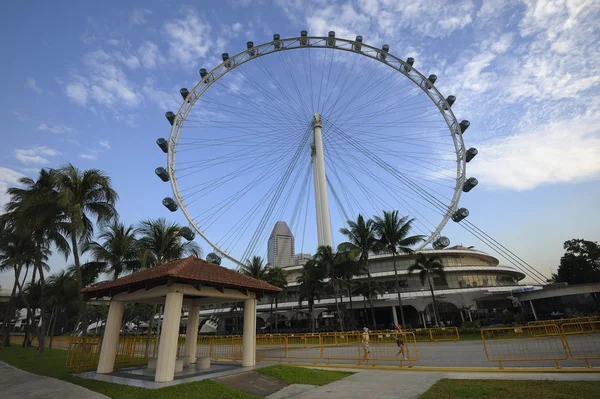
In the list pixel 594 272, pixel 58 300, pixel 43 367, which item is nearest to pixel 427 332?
pixel 43 367

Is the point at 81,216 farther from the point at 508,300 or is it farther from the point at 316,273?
the point at 508,300

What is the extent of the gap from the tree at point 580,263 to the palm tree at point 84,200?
212 feet

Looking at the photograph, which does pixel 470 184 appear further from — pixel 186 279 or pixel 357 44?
pixel 186 279

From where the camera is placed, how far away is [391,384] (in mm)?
10109

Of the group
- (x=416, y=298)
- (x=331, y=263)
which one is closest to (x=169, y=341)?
(x=331, y=263)

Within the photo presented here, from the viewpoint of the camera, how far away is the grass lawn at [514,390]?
7.69m

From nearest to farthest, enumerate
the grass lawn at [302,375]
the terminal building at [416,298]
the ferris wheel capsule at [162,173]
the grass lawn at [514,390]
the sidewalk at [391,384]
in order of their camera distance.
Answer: the grass lawn at [514,390], the sidewalk at [391,384], the grass lawn at [302,375], the ferris wheel capsule at [162,173], the terminal building at [416,298]

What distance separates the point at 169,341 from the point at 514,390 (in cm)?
1062

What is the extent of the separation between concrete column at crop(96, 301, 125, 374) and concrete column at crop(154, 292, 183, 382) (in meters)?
3.69

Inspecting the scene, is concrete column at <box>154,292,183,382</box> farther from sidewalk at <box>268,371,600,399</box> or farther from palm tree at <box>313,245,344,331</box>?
palm tree at <box>313,245,344,331</box>

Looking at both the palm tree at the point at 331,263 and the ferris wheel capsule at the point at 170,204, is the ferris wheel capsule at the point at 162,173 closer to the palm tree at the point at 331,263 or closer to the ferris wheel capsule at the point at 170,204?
the ferris wheel capsule at the point at 170,204

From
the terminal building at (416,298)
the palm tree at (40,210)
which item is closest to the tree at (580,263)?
the terminal building at (416,298)

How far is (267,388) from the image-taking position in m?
10.6

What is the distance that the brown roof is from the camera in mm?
11987
